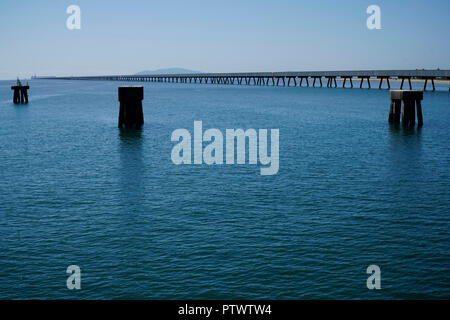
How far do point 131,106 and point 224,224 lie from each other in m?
34.1

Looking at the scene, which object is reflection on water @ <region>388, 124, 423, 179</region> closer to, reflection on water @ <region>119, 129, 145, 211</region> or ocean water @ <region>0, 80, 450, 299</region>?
ocean water @ <region>0, 80, 450, 299</region>

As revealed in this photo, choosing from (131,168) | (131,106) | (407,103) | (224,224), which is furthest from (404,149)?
(131,106)

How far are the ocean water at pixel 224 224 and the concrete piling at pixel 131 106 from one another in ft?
29.8

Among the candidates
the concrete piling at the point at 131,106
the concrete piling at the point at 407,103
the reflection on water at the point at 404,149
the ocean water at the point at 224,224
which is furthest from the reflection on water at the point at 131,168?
the concrete piling at the point at 407,103

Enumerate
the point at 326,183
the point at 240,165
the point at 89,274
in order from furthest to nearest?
the point at 240,165
the point at 326,183
the point at 89,274

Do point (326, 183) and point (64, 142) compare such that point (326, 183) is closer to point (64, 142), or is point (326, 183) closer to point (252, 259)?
point (252, 259)

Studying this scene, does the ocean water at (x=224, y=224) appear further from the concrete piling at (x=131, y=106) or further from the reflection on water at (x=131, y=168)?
the concrete piling at (x=131, y=106)

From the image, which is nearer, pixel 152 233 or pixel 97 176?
pixel 152 233

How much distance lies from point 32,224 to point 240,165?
17403 millimetres

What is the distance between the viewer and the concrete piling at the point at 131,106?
51575mm

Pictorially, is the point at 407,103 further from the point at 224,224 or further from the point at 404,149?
the point at 224,224
